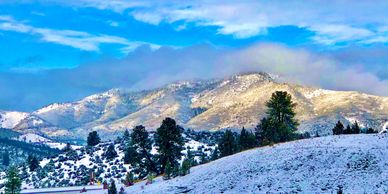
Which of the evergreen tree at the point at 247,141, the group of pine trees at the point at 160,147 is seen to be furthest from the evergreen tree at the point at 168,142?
the evergreen tree at the point at 247,141

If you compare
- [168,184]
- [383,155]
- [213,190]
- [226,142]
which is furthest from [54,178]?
[383,155]

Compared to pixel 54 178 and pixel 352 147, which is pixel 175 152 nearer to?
pixel 352 147

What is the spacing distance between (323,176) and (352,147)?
11.8m

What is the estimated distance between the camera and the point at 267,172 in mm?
80938

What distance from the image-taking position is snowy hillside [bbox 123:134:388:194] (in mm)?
72312

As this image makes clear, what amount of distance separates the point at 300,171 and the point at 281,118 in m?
62.2

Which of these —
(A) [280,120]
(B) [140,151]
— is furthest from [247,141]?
(B) [140,151]

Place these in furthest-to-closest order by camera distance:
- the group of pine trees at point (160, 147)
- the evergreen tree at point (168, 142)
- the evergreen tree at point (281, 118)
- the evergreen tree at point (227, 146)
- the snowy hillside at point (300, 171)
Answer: the evergreen tree at point (227, 146)
the evergreen tree at point (281, 118)
the group of pine trees at point (160, 147)
the evergreen tree at point (168, 142)
the snowy hillside at point (300, 171)

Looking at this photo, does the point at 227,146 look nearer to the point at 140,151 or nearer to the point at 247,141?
the point at 247,141

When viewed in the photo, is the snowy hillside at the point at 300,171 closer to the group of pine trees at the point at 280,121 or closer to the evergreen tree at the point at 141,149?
the group of pine trees at the point at 280,121

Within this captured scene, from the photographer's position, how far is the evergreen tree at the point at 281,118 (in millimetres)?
134250

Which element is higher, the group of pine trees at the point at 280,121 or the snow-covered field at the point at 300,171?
the group of pine trees at the point at 280,121

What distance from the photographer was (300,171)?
258 feet

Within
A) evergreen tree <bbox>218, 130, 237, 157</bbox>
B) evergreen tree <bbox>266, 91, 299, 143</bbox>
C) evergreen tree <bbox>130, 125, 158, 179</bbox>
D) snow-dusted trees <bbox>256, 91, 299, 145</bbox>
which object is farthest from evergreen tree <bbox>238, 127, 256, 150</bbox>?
evergreen tree <bbox>130, 125, 158, 179</bbox>
